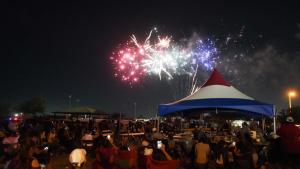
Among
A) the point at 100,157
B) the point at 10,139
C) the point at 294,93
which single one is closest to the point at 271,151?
the point at 100,157

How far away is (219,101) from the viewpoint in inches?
614

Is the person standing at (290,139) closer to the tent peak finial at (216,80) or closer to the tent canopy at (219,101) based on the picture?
the tent canopy at (219,101)

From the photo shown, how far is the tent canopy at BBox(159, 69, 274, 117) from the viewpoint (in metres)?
15.3

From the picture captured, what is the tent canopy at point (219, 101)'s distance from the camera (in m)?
15.3

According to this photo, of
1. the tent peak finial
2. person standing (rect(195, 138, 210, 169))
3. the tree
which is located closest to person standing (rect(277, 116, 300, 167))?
person standing (rect(195, 138, 210, 169))

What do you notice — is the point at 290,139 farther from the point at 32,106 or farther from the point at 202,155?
the point at 32,106

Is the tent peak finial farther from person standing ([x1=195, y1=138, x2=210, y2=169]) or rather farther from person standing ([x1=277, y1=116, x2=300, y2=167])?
person standing ([x1=195, y1=138, x2=210, y2=169])

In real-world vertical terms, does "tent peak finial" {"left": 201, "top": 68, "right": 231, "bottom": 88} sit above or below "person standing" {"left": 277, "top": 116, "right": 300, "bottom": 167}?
above

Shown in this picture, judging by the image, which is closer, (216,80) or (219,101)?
(219,101)

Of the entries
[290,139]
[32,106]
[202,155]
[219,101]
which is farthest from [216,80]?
[32,106]

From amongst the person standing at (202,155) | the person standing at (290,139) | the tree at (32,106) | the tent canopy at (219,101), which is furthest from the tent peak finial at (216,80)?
the tree at (32,106)

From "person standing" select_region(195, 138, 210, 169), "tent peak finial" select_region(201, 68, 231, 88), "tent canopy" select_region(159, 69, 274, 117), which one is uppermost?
"tent peak finial" select_region(201, 68, 231, 88)

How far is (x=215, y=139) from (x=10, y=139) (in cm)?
805

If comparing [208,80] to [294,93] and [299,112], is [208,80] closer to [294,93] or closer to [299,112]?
[294,93]
